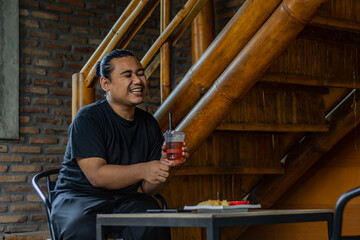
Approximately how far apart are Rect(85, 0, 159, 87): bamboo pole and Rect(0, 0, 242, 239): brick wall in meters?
1.74

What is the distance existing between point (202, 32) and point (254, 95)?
1.38 m

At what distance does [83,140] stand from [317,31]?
1.48 m

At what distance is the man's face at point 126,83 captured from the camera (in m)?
2.49

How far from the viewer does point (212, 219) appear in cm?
157

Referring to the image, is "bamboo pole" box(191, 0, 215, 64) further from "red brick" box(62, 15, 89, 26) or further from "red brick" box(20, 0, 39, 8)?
"red brick" box(20, 0, 39, 8)

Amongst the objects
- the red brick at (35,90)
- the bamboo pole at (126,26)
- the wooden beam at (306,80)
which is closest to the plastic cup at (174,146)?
the wooden beam at (306,80)

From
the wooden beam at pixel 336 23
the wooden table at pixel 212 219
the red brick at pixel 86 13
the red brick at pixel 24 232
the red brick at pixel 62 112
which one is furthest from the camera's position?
the red brick at pixel 86 13

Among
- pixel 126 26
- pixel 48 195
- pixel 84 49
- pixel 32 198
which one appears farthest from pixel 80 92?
pixel 84 49

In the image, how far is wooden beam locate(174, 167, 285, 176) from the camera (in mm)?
3015

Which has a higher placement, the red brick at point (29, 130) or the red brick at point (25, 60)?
the red brick at point (25, 60)

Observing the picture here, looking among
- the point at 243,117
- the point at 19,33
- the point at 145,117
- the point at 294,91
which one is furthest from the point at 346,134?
the point at 19,33

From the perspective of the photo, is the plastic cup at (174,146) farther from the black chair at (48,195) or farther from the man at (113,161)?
the black chair at (48,195)

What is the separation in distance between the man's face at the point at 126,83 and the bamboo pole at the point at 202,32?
71.0 inches

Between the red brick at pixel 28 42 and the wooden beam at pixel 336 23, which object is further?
the red brick at pixel 28 42
